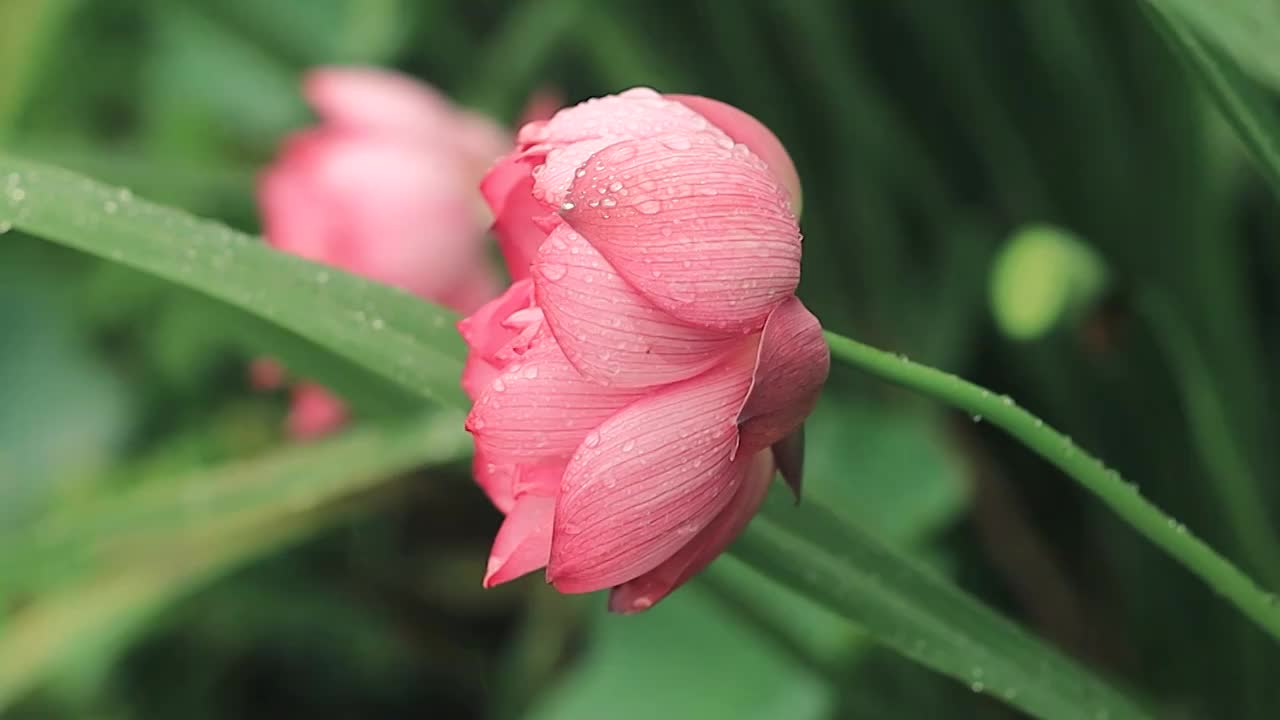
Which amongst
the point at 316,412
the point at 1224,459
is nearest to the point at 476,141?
the point at 316,412

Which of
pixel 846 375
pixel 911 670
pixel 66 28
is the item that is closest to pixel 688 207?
pixel 911 670

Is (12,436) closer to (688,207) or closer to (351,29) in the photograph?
(351,29)

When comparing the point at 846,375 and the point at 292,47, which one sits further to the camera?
the point at 292,47

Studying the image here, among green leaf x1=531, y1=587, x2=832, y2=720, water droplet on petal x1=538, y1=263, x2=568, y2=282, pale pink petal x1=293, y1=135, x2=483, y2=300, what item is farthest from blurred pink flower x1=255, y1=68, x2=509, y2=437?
water droplet on petal x1=538, y1=263, x2=568, y2=282

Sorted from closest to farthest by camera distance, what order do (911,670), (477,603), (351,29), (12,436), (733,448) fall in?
(733,448), (911,670), (351,29), (477,603), (12,436)

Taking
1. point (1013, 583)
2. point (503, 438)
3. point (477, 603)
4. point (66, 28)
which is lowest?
point (477, 603)

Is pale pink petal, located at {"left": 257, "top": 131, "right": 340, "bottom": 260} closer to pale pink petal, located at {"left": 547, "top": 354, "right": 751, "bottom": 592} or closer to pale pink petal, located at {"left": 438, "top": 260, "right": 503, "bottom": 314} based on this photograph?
pale pink petal, located at {"left": 438, "top": 260, "right": 503, "bottom": 314}
